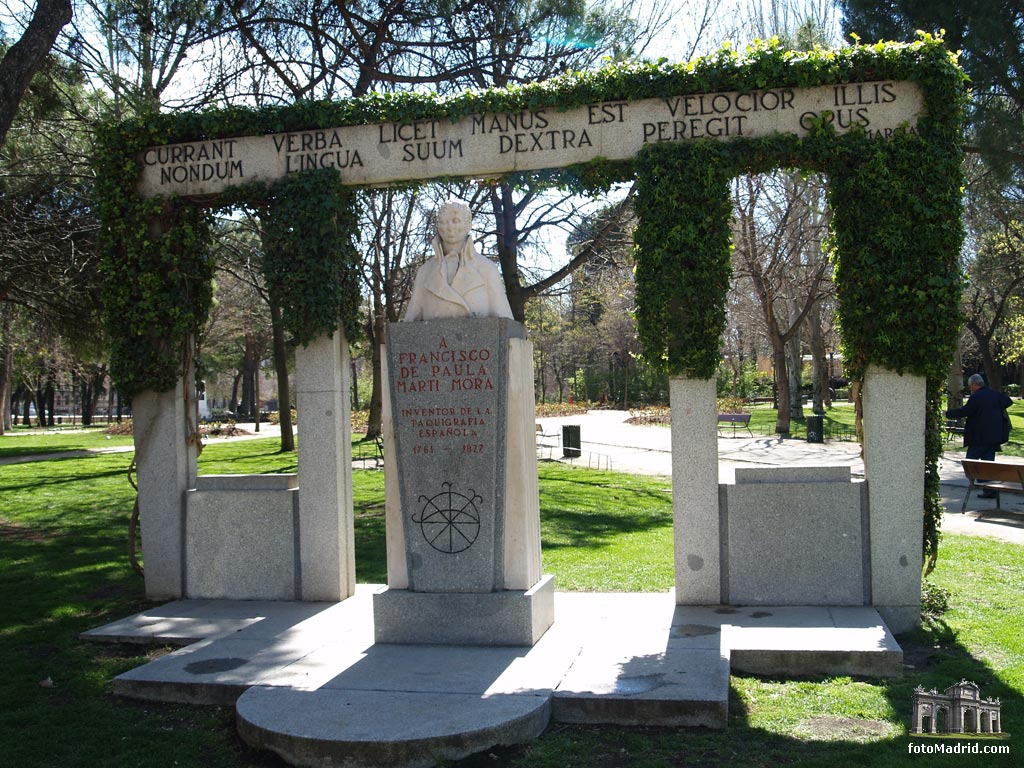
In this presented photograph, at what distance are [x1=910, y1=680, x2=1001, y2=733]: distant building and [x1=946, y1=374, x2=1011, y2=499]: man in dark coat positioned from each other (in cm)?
924

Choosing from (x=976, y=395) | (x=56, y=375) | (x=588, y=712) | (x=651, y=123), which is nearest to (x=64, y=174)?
(x=651, y=123)

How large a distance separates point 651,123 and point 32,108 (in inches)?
364

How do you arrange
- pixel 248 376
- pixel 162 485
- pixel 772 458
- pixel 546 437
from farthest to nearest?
pixel 248 376 → pixel 546 437 → pixel 772 458 → pixel 162 485

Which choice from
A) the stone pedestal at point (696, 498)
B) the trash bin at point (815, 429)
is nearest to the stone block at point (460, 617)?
the stone pedestal at point (696, 498)

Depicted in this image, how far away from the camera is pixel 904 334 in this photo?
7.42 metres

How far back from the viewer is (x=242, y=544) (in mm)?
8625

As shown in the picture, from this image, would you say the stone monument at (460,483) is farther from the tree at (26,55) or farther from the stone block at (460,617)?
the tree at (26,55)

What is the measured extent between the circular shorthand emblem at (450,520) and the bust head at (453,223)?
1.85 meters

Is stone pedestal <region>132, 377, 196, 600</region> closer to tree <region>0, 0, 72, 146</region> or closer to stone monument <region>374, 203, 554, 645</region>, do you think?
tree <region>0, 0, 72, 146</region>

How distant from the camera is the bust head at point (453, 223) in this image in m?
7.08

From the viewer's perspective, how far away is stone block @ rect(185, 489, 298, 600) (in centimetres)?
854

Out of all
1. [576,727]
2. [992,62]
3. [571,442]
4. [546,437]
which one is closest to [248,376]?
[546,437]

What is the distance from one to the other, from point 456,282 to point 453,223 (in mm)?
456

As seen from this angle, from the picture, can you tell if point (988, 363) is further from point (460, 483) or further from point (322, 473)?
point (460, 483)
